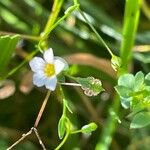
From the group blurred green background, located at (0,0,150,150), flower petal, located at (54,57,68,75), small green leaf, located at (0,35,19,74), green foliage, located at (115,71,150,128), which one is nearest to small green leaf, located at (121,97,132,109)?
green foliage, located at (115,71,150,128)

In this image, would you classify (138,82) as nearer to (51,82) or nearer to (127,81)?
(127,81)

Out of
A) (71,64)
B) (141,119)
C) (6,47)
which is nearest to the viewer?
(141,119)

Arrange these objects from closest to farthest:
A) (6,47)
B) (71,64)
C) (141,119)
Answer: (141,119)
(6,47)
(71,64)

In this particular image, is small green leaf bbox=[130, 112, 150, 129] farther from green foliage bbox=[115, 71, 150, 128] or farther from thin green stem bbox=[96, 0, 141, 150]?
thin green stem bbox=[96, 0, 141, 150]

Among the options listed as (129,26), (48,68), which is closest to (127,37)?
(129,26)

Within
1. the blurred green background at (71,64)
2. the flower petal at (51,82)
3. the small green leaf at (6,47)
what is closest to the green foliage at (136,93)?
the flower petal at (51,82)

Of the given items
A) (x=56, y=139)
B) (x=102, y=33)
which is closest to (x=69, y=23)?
(x=102, y=33)
